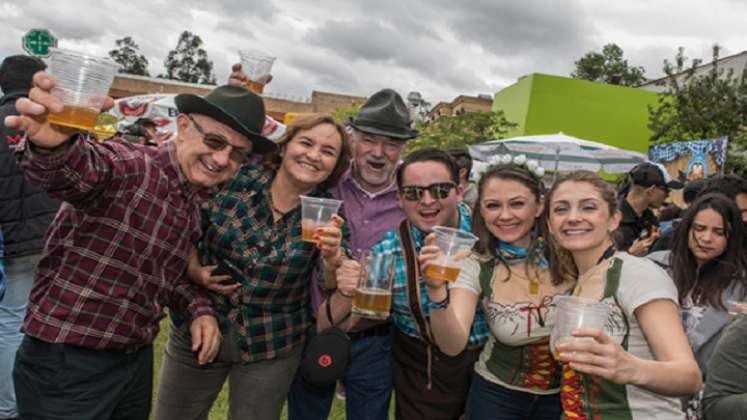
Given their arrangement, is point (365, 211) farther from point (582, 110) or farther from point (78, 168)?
point (582, 110)

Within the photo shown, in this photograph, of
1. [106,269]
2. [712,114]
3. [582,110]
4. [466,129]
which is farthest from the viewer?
[582,110]

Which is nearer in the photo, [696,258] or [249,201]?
[249,201]

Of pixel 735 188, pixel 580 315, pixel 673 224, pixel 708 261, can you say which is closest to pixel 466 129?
pixel 673 224

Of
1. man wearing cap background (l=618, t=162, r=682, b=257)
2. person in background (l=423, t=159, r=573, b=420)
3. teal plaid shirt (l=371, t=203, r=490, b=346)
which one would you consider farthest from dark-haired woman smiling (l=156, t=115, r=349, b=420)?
man wearing cap background (l=618, t=162, r=682, b=257)

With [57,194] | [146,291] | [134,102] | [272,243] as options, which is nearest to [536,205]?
[272,243]

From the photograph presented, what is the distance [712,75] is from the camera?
1647 cm

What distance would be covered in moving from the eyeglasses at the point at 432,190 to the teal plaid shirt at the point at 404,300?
19 centimetres

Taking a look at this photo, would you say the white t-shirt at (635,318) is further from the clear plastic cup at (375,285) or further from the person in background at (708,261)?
the person in background at (708,261)

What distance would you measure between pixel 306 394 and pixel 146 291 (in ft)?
4.44

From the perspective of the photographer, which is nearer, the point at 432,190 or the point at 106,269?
the point at 106,269

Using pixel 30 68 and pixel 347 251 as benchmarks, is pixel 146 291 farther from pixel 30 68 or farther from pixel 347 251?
pixel 30 68

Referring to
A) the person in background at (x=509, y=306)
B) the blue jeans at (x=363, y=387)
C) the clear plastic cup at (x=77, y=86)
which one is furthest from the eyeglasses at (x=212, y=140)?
the blue jeans at (x=363, y=387)

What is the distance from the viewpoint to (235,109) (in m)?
2.42

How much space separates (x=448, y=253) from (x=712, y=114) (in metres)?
16.9
